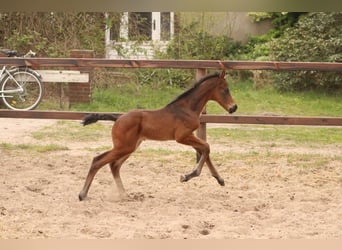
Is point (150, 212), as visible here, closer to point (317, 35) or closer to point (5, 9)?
point (5, 9)

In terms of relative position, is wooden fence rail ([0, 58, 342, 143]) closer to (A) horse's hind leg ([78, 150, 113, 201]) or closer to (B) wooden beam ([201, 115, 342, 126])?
(B) wooden beam ([201, 115, 342, 126])

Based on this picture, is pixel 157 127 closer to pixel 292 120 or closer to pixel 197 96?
pixel 197 96

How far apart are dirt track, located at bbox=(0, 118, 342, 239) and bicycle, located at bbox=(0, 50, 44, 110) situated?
235cm

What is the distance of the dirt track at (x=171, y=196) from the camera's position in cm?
434

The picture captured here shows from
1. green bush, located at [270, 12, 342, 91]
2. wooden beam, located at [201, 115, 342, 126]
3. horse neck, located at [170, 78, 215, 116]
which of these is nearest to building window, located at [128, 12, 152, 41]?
green bush, located at [270, 12, 342, 91]

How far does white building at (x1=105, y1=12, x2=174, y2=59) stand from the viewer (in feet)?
45.1

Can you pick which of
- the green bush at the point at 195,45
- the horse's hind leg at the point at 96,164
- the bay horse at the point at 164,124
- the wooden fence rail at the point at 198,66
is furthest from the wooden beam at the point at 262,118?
the green bush at the point at 195,45

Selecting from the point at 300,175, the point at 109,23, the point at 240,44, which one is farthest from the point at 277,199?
the point at 240,44

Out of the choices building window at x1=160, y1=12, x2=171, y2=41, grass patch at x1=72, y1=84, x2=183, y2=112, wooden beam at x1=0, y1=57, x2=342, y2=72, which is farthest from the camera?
building window at x1=160, y1=12, x2=171, y2=41

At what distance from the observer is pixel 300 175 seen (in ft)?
21.6

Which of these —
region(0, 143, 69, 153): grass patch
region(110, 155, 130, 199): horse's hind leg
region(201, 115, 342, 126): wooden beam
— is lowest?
region(0, 143, 69, 153): grass patch

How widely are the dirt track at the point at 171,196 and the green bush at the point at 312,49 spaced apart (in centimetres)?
513

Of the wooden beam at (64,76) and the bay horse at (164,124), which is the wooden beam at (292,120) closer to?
the bay horse at (164,124)

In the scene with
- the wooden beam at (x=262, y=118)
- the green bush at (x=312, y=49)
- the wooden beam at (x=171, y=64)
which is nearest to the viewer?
the wooden beam at (x=171, y=64)
